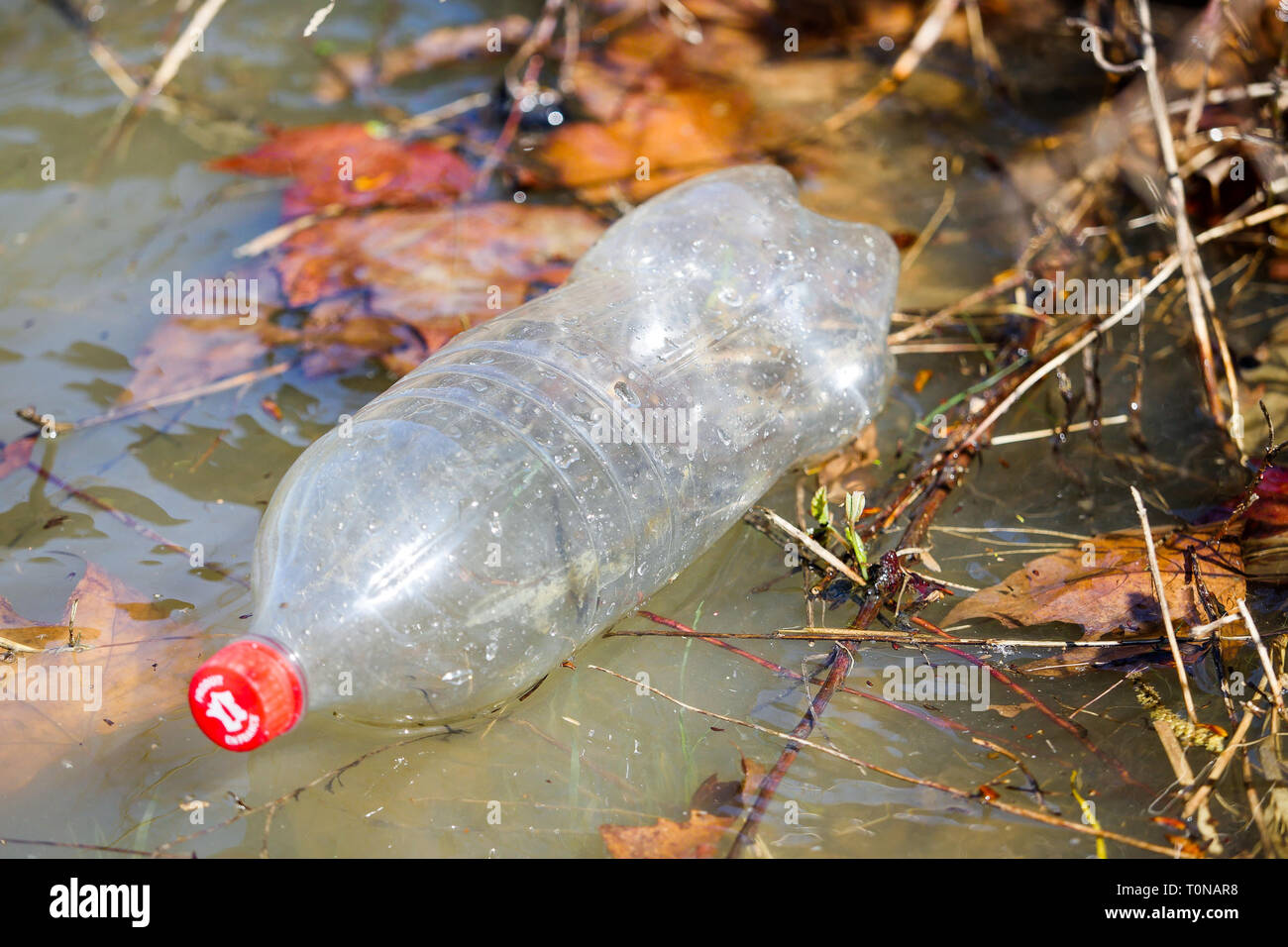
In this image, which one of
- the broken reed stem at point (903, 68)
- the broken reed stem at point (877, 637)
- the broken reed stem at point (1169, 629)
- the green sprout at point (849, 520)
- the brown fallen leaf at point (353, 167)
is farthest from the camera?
the broken reed stem at point (903, 68)

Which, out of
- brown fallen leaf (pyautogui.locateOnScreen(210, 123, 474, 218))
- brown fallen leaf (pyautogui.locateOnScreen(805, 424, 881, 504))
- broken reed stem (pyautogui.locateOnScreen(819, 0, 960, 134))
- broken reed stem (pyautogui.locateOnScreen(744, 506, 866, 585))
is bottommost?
broken reed stem (pyautogui.locateOnScreen(744, 506, 866, 585))

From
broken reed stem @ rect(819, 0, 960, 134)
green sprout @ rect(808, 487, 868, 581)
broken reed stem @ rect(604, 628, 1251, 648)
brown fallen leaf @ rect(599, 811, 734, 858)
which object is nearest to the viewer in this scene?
brown fallen leaf @ rect(599, 811, 734, 858)

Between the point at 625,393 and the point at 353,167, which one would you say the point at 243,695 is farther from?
the point at 353,167

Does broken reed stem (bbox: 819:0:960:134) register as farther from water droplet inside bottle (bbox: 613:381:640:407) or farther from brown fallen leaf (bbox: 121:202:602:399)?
water droplet inside bottle (bbox: 613:381:640:407)

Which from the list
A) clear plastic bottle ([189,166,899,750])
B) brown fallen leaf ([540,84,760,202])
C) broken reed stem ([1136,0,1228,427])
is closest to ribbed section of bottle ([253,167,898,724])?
clear plastic bottle ([189,166,899,750])

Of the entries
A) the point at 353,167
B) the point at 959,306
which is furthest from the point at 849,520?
the point at 353,167

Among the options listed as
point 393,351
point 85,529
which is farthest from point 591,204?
point 85,529

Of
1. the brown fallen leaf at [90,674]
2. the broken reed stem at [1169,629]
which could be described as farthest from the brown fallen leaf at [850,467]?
the brown fallen leaf at [90,674]

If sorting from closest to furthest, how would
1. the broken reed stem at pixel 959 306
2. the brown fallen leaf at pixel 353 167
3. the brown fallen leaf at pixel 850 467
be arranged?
the brown fallen leaf at pixel 850 467
the broken reed stem at pixel 959 306
the brown fallen leaf at pixel 353 167

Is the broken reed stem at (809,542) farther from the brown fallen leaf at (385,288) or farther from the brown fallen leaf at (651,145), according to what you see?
the brown fallen leaf at (651,145)
